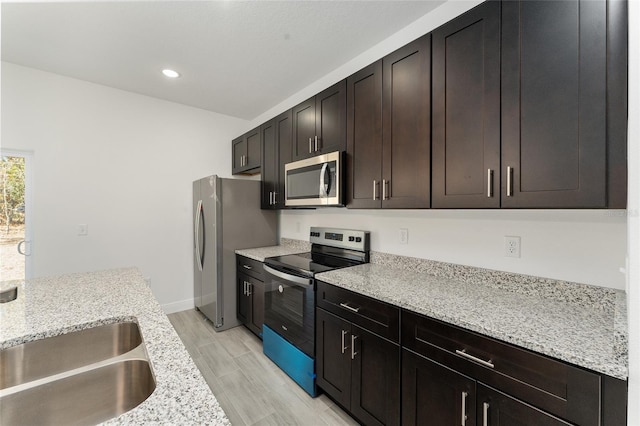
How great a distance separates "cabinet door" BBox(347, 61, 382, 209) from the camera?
186cm

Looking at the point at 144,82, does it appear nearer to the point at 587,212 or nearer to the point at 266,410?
the point at 266,410

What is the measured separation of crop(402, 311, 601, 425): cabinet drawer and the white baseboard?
3.26m

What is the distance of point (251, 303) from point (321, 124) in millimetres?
2001

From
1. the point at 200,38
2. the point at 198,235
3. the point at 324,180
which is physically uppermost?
the point at 200,38

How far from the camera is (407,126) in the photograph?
1670 millimetres

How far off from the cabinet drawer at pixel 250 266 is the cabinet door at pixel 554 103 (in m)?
2.21

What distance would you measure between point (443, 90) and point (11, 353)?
2.22 meters

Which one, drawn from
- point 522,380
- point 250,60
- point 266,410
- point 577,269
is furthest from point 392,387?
point 250,60

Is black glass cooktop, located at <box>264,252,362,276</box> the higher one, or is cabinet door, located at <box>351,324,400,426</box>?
black glass cooktop, located at <box>264,252,362,276</box>

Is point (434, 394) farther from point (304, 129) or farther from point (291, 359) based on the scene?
point (304, 129)

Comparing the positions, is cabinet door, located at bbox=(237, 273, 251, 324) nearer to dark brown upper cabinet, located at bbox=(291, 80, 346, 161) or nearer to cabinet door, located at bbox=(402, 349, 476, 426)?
dark brown upper cabinet, located at bbox=(291, 80, 346, 161)

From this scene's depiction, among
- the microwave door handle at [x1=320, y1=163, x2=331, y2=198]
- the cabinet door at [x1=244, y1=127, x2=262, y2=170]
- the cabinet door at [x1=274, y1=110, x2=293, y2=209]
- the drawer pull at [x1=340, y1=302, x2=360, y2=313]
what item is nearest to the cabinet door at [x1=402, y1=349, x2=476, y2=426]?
the drawer pull at [x1=340, y1=302, x2=360, y2=313]
